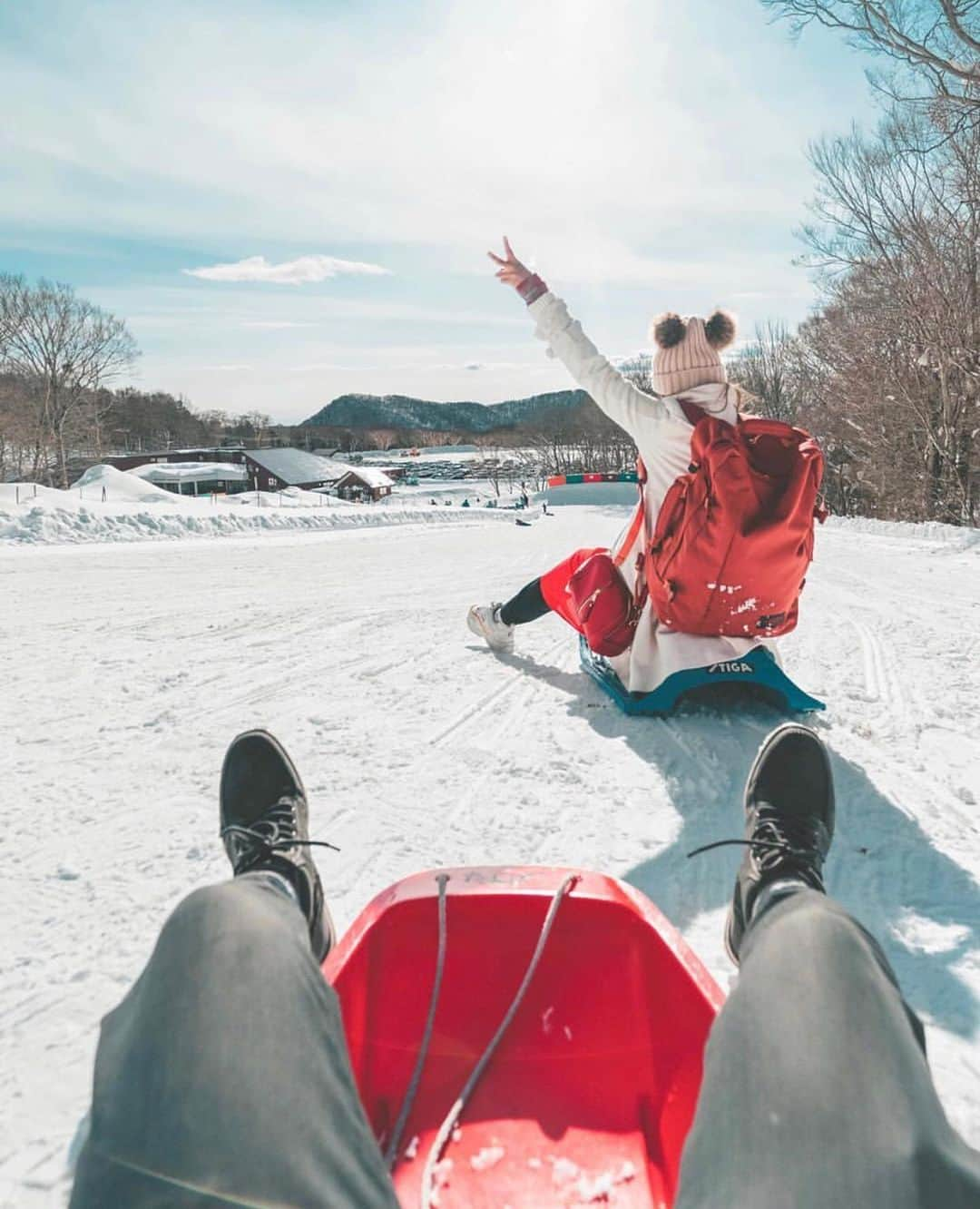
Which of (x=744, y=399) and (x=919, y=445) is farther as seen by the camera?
(x=919, y=445)

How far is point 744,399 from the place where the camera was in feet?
9.16

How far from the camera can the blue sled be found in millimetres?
2727

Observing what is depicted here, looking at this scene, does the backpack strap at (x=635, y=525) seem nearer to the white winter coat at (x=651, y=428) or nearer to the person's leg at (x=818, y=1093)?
the white winter coat at (x=651, y=428)

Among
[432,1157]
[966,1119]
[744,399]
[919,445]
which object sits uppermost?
[919,445]

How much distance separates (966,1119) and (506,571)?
6.20 meters

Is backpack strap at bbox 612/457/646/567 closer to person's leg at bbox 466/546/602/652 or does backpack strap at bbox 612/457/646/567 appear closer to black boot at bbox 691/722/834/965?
person's leg at bbox 466/546/602/652

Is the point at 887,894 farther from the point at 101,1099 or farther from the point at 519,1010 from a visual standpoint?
the point at 101,1099

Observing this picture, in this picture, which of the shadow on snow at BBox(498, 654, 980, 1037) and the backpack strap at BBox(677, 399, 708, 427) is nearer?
the shadow on snow at BBox(498, 654, 980, 1037)

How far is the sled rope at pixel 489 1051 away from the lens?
117cm

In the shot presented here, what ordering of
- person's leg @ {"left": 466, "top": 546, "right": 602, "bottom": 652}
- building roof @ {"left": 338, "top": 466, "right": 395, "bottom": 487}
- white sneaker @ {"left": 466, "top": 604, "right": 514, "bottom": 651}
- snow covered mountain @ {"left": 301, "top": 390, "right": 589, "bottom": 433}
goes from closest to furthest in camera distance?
person's leg @ {"left": 466, "top": 546, "right": 602, "bottom": 652}, white sneaker @ {"left": 466, "top": 604, "right": 514, "bottom": 651}, building roof @ {"left": 338, "top": 466, "right": 395, "bottom": 487}, snow covered mountain @ {"left": 301, "top": 390, "right": 589, "bottom": 433}

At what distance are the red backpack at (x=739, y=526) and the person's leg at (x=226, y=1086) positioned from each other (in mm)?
1840

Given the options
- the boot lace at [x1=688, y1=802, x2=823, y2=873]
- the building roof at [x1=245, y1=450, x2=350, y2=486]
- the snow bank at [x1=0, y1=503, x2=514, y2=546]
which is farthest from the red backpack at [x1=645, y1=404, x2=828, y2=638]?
the building roof at [x1=245, y1=450, x2=350, y2=486]

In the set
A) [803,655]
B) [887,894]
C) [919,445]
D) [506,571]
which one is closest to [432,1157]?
[887,894]

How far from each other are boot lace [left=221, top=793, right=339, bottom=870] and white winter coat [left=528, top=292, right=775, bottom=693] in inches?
61.9
